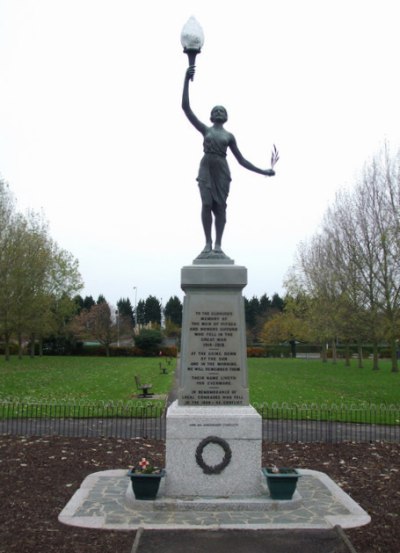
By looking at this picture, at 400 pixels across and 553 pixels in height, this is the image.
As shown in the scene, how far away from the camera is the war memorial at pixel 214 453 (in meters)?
7.47

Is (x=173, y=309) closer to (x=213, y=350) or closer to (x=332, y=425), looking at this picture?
(x=332, y=425)

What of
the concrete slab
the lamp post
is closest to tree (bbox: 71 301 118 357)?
the lamp post

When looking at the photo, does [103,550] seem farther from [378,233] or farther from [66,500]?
[378,233]

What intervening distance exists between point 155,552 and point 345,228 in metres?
28.6

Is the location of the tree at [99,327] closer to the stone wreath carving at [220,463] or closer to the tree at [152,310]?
the tree at [152,310]

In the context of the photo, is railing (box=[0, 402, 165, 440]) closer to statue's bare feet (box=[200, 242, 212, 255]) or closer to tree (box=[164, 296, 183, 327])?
statue's bare feet (box=[200, 242, 212, 255])

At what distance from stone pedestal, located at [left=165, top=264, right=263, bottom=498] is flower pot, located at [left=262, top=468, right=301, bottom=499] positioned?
0.31m

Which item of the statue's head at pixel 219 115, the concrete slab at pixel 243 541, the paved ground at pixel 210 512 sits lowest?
the concrete slab at pixel 243 541

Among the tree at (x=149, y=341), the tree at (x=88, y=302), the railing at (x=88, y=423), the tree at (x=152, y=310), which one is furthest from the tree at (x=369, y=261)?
the tree at (x=152, y=310)

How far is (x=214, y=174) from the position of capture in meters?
9.56

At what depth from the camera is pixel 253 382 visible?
94.6 ft

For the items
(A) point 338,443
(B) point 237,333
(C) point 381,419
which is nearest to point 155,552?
(B) point 237,333

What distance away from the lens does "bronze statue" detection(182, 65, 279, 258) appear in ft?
31.2

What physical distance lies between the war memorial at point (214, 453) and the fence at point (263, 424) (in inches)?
171
